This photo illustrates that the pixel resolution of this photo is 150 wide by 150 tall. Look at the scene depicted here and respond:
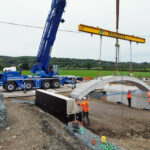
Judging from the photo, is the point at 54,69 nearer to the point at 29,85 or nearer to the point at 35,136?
the point at 29,85

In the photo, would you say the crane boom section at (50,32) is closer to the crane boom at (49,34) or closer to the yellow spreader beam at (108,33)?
the crane boom at (49,34)

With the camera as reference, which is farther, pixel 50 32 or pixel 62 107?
pixel 50 32

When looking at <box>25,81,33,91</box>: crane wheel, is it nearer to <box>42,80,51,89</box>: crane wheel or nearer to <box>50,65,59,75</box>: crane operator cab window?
<box>42,80,51,89</box>: crane wheel

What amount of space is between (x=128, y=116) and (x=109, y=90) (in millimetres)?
5072

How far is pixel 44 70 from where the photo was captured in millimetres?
19766

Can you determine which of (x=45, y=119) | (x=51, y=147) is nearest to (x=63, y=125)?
(x=45, y=119)

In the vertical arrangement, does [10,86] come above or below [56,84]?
above

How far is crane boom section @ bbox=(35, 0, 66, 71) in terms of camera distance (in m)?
16.9

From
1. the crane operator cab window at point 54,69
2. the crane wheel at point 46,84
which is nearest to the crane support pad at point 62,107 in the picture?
the crane wheel at point 46,84

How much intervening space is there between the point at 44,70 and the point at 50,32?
5119 mm

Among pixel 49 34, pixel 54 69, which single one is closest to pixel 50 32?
pixel 49 34

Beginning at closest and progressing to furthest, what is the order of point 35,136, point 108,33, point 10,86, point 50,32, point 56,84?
point 35,136 < point 108,33 < point 10,86 < point 50,32 < point 56,84

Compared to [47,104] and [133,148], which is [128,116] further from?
[47,104]

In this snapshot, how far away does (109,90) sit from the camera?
591 inches
